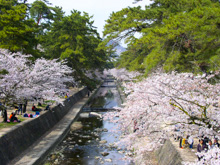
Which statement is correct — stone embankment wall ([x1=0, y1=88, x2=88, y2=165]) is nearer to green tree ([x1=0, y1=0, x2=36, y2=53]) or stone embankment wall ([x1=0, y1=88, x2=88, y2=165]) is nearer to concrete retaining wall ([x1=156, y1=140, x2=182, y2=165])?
green tree ([x1=0, y1=0, x2=36, y2=53])

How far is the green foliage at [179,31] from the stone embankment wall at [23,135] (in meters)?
8.43

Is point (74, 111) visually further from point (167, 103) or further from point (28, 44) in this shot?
point (167, 103)

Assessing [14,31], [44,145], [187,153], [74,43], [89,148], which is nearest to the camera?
[187,153]

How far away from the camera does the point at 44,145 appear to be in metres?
16.6

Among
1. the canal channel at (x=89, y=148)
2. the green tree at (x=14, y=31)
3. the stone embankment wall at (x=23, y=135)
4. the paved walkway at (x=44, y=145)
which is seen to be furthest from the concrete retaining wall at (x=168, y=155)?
the green tree at (x=14, y=31)

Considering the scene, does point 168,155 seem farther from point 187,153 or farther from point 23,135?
point 23,135

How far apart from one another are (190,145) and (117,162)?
5613mm

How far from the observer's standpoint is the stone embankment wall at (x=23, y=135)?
13.1m

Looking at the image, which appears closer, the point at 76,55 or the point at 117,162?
the point at 117,162

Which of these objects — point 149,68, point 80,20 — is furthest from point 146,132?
point 80,20

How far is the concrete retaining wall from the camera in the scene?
1022 centimetres

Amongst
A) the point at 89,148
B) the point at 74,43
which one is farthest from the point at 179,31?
the point at 74,43

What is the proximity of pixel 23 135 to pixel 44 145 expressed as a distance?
170cm

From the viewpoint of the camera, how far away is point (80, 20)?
1503 inches
